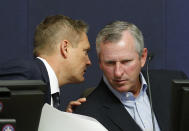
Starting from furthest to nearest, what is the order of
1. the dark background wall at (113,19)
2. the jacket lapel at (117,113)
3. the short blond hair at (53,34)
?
the dark background wall at (113,19) < the short blond hair at (53,34) < the jacket lapel at (117,113)

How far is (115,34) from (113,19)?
3.64 feet

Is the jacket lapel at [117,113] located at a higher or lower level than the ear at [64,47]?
lower

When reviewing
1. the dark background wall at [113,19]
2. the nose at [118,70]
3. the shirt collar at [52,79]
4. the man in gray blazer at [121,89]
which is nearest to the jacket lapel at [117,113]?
the man in gray blazer at [121,89]

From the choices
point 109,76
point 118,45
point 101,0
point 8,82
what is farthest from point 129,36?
point 101,0

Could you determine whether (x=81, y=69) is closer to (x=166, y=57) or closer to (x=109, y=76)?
(x=109, y=76)

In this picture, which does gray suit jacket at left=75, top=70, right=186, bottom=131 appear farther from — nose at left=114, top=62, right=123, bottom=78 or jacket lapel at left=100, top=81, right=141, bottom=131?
nose at left=114, top=62, right=123, bottom=78

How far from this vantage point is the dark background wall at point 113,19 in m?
2.91

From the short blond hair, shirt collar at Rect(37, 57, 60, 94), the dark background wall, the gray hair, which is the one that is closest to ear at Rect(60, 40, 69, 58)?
the short blond hair

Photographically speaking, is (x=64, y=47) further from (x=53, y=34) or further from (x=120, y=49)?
(x=120, y=49)

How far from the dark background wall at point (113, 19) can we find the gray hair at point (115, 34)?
1.05 metres

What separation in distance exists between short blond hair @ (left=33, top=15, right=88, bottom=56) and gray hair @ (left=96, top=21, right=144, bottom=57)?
337 millimetres

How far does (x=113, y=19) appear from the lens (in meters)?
2.91

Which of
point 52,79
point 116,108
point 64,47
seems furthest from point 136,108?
A: point 64,47

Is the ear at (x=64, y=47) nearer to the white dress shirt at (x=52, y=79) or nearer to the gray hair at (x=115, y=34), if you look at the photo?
the white dress shirt at (x=52, y=79)
